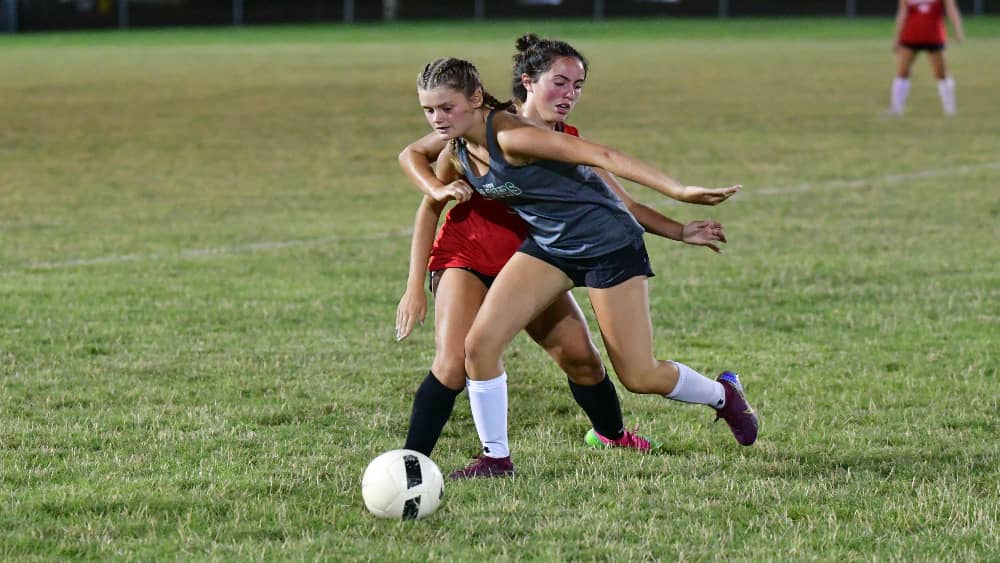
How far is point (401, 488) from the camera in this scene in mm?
4758

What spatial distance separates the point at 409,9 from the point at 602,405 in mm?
44588

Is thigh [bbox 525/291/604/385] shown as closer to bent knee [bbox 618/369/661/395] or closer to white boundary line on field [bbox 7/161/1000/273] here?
bent knee [bbox 618/369/661/395]

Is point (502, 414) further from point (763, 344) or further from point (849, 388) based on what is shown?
point (763, 344)

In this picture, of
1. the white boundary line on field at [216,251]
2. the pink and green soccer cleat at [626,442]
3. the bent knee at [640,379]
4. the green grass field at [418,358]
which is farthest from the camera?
the white boundary line on field at [216,251]

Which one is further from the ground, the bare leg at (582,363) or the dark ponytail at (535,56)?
the dark ponytail at (535,56)

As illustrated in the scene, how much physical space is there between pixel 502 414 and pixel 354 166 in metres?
11.0

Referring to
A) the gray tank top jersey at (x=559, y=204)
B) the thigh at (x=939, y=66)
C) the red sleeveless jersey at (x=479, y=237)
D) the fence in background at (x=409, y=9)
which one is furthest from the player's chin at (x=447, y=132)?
the fence in background at (x=409, y=9)

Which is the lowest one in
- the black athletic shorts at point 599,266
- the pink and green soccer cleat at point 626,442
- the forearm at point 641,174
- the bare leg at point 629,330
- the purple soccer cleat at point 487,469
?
the pink and green soccer cleat at point 626,442

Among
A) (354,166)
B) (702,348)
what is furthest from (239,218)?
(702,348)

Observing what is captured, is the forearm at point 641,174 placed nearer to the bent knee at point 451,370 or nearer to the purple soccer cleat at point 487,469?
the bent knee at point 451,370

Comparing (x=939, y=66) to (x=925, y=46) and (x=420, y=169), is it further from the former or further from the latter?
(x=420, y=169)

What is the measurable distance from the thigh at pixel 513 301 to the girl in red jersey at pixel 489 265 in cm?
15

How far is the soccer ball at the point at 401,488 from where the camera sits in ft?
15.6

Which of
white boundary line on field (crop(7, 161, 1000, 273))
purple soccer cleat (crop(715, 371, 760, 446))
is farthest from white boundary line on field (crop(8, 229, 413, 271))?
purple soccer cleat (crop(715, 371, 760, 446))
